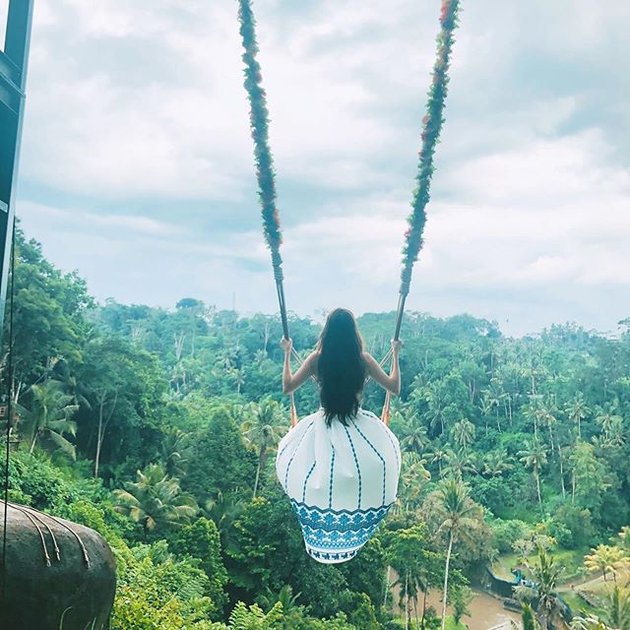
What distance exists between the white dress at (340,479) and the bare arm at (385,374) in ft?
0.38

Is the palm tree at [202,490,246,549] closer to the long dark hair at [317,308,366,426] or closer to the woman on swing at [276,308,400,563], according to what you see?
the woman on swing at [276,308,400,563]

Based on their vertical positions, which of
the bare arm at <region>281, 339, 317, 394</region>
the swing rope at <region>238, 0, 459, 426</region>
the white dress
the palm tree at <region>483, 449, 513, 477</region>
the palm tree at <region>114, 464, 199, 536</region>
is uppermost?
the swing rope at <region>238, 0, 459, 426</region>

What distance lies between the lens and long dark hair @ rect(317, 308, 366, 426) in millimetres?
Answer: 1790

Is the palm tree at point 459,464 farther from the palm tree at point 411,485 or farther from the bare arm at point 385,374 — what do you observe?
the bare arm at point 385,374

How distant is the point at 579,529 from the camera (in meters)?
20.0

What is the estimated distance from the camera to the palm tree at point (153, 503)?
11570 mm

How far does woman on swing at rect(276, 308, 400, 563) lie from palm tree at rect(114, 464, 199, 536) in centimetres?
1049

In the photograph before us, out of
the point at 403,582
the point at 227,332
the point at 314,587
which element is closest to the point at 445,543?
the point at 403,582

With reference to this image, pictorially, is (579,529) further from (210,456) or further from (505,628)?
(210,456)

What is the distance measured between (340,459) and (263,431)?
1425 centimetres

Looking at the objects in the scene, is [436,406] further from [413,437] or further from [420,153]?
[420,153]

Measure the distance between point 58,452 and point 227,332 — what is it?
24.6 metres

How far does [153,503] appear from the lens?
11.7 metres

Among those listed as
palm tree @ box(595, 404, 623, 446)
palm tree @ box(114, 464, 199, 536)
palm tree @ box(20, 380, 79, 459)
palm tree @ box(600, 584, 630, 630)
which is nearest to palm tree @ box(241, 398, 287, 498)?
palm tree @ box(114, 464, 199, 536)
